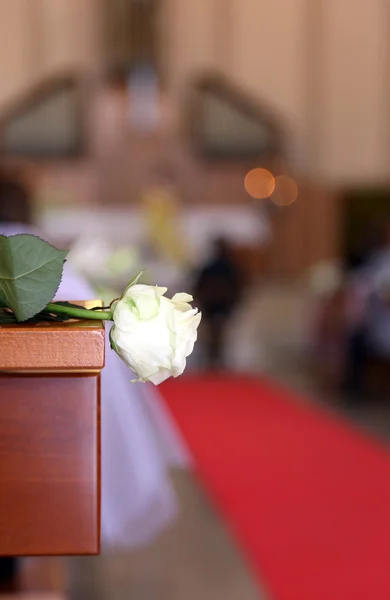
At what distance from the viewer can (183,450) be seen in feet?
12.8

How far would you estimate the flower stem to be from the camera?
83 cm

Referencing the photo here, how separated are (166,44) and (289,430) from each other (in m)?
6.76

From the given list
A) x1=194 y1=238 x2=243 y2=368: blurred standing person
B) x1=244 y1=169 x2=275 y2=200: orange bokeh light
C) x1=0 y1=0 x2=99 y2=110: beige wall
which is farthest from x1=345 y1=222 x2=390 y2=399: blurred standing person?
x1=0 y1=0 x2=99 y2=110: beige wall

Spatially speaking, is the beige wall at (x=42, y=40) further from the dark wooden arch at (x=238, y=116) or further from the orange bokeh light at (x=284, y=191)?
the orange bokeh light at (x=284, y=191)

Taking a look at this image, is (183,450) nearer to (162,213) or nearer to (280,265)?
(162,213)

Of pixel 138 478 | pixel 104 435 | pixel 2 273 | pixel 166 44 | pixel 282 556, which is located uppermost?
pixel 166 44

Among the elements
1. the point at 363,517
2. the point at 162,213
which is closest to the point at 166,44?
the point at 162,213

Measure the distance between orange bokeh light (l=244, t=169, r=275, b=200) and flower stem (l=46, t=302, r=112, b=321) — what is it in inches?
347

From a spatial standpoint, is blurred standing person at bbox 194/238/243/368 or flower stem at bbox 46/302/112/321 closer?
flower stem at bbox 46/302/112/321

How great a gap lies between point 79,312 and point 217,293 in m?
5.82

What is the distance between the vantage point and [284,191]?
9.66 meters

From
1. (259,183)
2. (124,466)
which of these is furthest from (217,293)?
(124,466)

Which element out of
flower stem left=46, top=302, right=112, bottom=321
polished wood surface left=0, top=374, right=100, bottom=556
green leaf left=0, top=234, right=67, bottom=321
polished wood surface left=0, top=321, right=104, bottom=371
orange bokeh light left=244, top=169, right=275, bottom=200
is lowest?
orange bokeh light left=244, top=169, right=275, bottom=200

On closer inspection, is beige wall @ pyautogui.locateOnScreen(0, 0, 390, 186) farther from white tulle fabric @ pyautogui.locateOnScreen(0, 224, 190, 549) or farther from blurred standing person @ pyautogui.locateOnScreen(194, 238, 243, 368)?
white tulle fabric @ pyautogui.locateOnScreen(0, 224, 190, 549)
